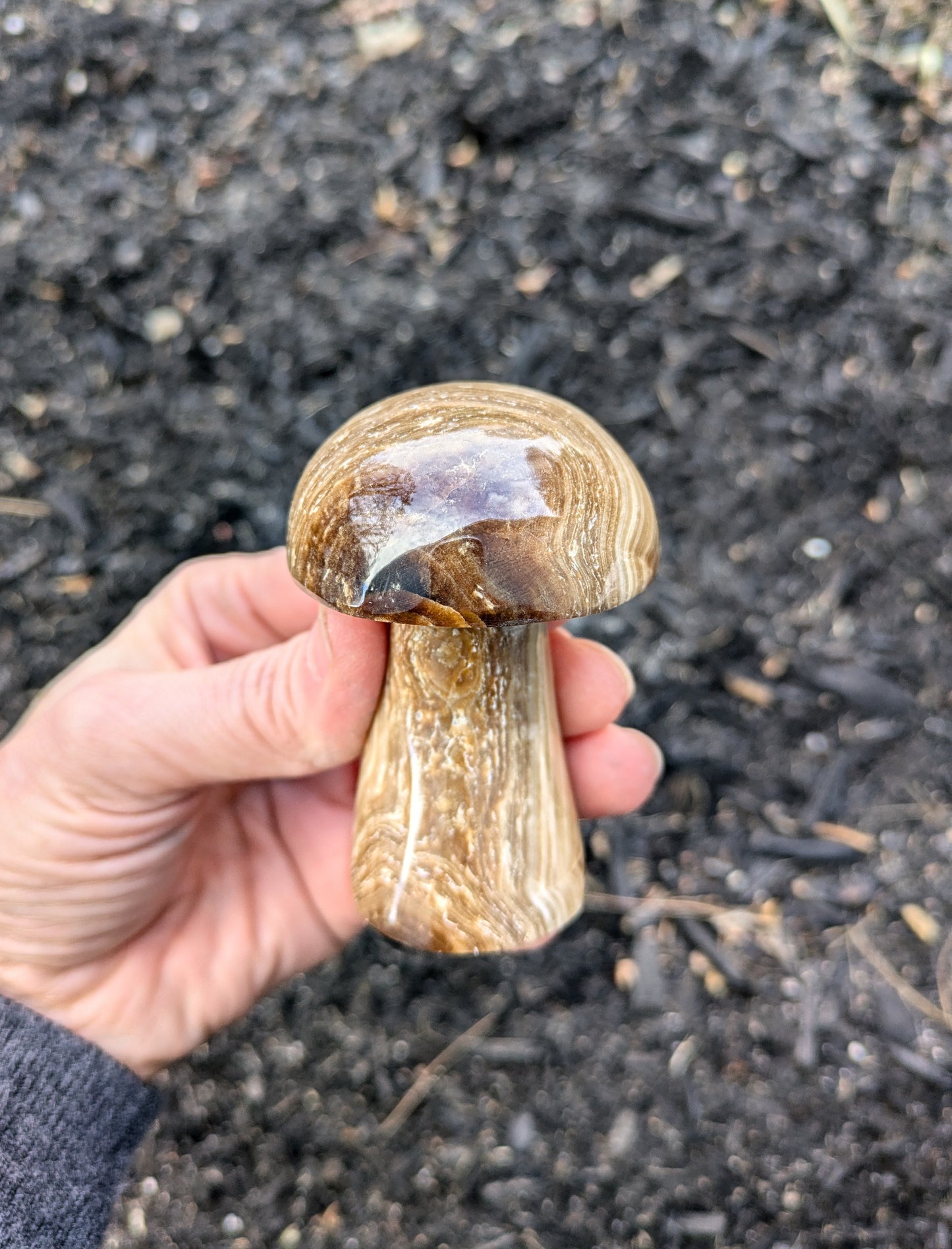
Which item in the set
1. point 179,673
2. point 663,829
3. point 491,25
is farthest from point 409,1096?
point 491,25

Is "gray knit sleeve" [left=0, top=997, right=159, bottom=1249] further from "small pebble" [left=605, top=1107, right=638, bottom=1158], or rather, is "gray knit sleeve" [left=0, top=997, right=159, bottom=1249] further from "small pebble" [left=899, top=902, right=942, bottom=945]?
"small pebble" [left=899, top=902, right=942, bottom=945]

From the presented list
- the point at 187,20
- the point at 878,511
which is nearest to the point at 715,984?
the point at 878,511

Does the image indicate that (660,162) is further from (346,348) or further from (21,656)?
(21,656)

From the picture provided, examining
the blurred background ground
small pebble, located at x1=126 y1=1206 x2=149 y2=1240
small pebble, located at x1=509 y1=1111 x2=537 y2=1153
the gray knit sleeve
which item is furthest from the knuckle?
small pebble, located at x1=126 y1=1206 x2=149 y2=1240

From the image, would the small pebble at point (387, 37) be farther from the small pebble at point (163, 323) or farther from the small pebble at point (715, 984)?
the small pebble at point (715, 984)

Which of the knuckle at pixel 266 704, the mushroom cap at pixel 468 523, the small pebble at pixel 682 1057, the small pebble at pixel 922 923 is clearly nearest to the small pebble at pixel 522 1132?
the small pebble at pixel 682 1057

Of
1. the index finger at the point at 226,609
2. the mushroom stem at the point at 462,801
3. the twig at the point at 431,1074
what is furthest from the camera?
the twig at the point at 431,1074
